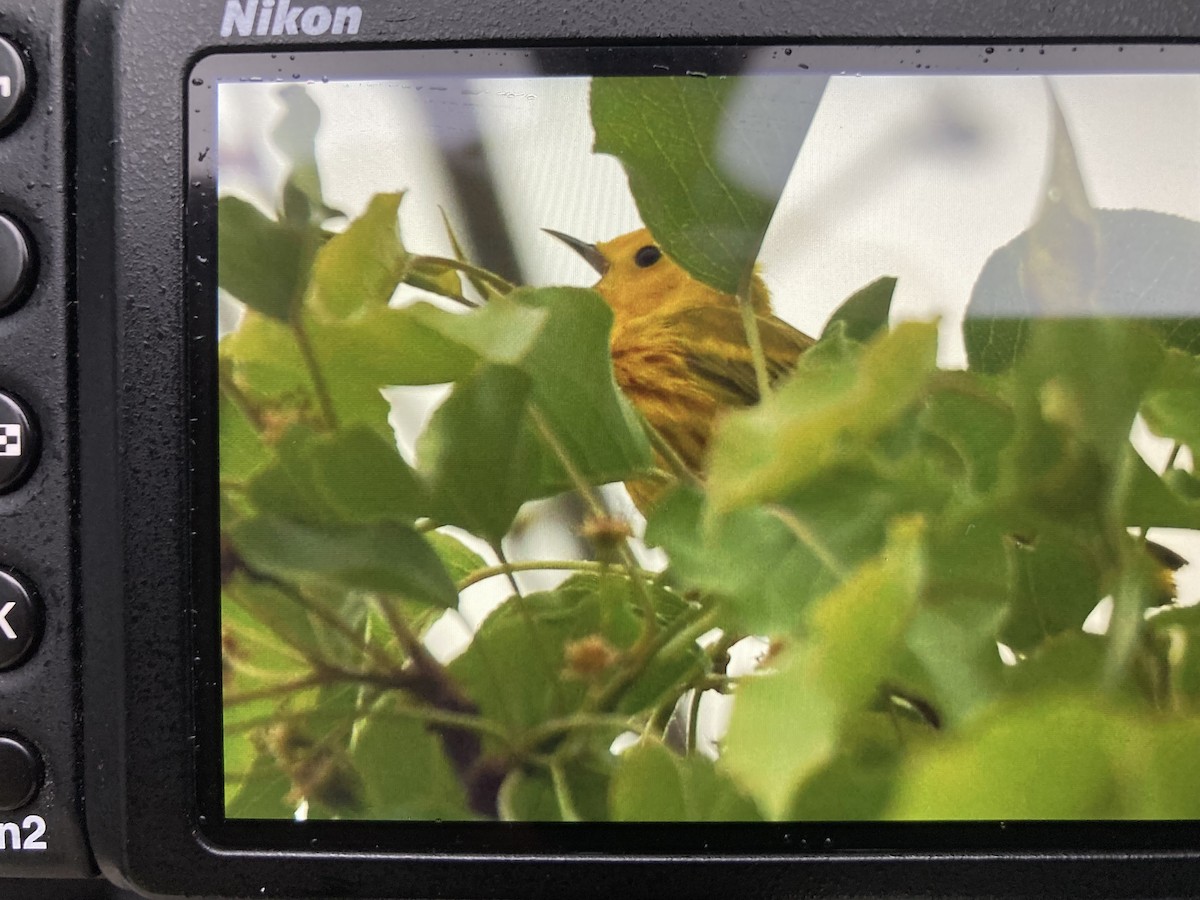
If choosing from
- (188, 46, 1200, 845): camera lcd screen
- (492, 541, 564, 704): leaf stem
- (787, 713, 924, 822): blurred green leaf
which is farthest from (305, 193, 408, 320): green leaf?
(787, 713, 924, 822): blurred green leaf

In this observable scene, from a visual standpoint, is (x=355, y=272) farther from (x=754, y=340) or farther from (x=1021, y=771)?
(x=1021, y=771)

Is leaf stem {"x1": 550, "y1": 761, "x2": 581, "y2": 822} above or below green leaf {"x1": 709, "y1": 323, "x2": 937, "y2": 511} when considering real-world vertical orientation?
below

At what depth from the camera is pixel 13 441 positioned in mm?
280

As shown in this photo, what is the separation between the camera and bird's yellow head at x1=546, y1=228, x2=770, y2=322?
276mm

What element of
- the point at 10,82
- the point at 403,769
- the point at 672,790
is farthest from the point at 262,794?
the point at 10,82

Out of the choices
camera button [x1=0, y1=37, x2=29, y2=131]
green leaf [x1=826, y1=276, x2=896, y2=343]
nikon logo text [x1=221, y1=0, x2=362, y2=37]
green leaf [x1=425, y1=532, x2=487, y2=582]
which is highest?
nikon logo text [x1=221, y1=0, x2=362, y2=37]

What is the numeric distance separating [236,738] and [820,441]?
0.25 m

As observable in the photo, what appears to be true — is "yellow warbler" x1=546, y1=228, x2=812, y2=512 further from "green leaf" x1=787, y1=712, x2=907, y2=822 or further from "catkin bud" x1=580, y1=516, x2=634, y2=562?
"green leaf" x1=787, y1=712, x2=907, y2=822

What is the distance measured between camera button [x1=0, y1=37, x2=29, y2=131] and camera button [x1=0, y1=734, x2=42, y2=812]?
0.23 metres

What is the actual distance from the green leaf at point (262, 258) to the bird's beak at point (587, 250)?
90 millimetres

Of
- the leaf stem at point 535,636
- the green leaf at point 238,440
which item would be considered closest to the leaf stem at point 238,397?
the green leaf at point 238,440

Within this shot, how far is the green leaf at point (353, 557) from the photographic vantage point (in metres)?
0.28

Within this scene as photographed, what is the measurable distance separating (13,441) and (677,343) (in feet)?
0.82

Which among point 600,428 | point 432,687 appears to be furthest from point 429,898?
point 600,428
